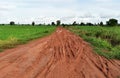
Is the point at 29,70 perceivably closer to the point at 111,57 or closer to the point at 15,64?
the point at 15,64

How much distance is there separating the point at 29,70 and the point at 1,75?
133cm

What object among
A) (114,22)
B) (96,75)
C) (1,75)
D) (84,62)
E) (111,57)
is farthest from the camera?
(114,22)

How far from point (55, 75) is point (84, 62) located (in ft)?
11.5

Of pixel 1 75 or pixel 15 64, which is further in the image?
pixel 15 64

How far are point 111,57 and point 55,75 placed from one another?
6185 millimetres

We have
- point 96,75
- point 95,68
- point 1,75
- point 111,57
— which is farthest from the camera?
point 111,57

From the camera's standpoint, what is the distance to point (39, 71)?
33.7 feet

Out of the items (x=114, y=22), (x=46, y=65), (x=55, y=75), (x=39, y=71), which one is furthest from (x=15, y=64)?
(x=114, y=22)

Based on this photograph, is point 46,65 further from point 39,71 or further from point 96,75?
point 96,75

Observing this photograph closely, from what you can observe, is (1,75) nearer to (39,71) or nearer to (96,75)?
(39,71)

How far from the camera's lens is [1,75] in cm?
934

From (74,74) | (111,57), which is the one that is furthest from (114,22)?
(74,74)

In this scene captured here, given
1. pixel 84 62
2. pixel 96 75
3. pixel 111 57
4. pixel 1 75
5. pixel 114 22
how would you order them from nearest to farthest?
pixel 1 75, pixel 96 75, pixel 84 62, pixel 111 57, pixel 114 22

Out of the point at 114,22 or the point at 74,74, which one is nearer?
the point at 74,74
